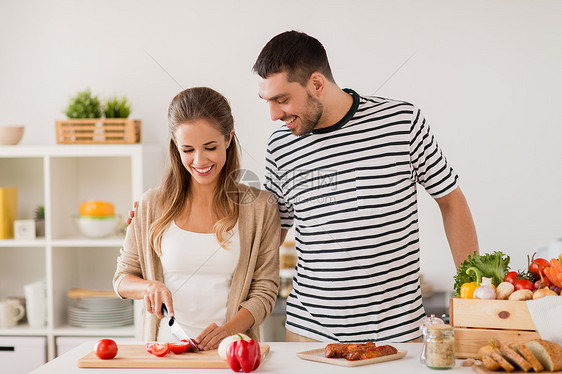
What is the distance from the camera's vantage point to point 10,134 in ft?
10.6

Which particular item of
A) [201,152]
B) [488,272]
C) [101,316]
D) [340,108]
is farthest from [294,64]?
[101,316]

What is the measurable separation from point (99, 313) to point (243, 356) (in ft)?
6.33

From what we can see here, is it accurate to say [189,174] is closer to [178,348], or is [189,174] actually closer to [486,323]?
[178,348]

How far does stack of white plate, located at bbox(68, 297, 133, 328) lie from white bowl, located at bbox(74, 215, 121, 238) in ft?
1.07

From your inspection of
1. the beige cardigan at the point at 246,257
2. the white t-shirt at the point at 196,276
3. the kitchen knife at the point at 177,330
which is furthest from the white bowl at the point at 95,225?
the kitchen knife at the point at 177,330

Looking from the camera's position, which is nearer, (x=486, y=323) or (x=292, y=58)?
(x=486, y=323)

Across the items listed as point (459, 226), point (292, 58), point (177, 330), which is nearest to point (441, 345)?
point (459, 226)

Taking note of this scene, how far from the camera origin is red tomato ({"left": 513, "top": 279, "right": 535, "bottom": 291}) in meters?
1.52

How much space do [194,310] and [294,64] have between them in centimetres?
77

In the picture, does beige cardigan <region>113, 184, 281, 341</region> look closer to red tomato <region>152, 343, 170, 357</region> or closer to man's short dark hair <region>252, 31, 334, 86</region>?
red tomato <region>152, 343, 170, 357</region>

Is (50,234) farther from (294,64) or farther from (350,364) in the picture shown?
(350,364)

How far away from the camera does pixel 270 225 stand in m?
1.98

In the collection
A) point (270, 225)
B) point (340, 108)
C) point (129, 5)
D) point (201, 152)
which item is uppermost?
point (129, 5)

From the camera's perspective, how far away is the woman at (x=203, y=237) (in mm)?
1876
